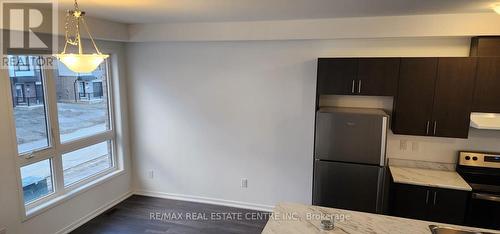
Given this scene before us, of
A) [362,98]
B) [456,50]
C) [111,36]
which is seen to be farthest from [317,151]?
[111,36]

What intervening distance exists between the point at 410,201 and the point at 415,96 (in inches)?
42.9

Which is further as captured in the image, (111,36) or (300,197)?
(300,197)

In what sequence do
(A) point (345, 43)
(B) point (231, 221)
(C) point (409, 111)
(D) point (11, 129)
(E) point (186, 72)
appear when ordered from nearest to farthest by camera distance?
(D) point (11, 129) < (C) point (409, 111) < (A) point (345, 43) < (B) point (231, 221) < (E) point (186, 72)

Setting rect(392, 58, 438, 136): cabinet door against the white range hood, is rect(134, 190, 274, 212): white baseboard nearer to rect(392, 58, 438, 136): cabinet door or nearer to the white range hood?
rect(392, 58, 438, 136): cabinet door

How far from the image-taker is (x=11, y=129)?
→ 305 centimetres

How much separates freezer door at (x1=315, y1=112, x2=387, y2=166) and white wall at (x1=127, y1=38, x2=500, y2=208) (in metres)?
0.53

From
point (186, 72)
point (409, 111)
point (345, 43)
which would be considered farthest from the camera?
point (186, 72)

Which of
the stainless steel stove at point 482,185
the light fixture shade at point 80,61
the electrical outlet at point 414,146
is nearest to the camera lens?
the light fixture shade at point 80,61

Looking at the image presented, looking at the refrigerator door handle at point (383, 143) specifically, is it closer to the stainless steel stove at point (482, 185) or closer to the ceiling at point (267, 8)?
the stainless steel stove at point (482, 185)

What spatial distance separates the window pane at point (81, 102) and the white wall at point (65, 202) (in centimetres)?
20

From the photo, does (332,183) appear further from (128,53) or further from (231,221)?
(128,53)

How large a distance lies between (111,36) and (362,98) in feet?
10.3

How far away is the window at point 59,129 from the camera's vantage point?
3.29 m

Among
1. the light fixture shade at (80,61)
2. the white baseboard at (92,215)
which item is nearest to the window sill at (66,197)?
the white baseboard at (92,215)
